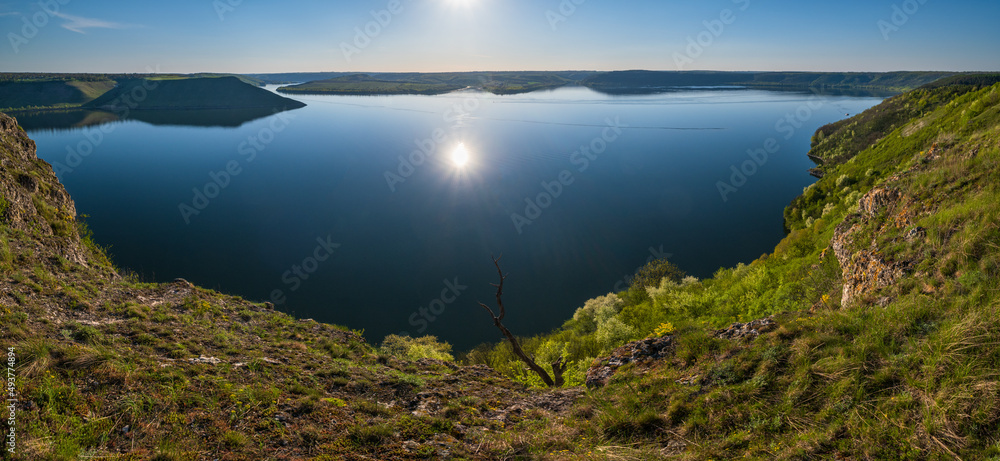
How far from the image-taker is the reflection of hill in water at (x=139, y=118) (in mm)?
145675

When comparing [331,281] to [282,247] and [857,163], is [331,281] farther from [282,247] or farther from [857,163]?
[857,163]

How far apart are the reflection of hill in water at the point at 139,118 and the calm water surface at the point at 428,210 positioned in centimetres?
1709

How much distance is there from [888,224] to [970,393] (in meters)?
10.5

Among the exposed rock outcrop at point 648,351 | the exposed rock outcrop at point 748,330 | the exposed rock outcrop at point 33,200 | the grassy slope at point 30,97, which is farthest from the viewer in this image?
the grassy slope at point 30,97

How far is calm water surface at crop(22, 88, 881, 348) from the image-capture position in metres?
49.7

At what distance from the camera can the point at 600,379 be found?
10.2 m

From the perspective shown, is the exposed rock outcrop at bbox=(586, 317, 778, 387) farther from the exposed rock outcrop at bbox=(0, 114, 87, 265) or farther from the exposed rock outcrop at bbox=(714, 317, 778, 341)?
the exposed rock outcrop at bbox=(0, 114, 87, 265)

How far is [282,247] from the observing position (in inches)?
2286

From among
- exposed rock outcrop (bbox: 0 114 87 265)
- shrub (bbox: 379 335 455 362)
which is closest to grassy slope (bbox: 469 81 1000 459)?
exposed rock outcrop (bbox: 0 114 87 265)

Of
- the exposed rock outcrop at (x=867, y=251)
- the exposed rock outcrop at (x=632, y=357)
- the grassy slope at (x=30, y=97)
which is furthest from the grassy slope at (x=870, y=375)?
the grassy slope at (x=30, y=97)

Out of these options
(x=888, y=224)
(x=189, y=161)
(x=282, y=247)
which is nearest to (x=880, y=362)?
(x=888, y=224)

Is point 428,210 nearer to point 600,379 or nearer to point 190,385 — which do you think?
point 600,379

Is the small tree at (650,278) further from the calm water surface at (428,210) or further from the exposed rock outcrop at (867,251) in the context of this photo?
the exposed rock outcrop at (867,251)

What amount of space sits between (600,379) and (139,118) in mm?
Result: 229196
